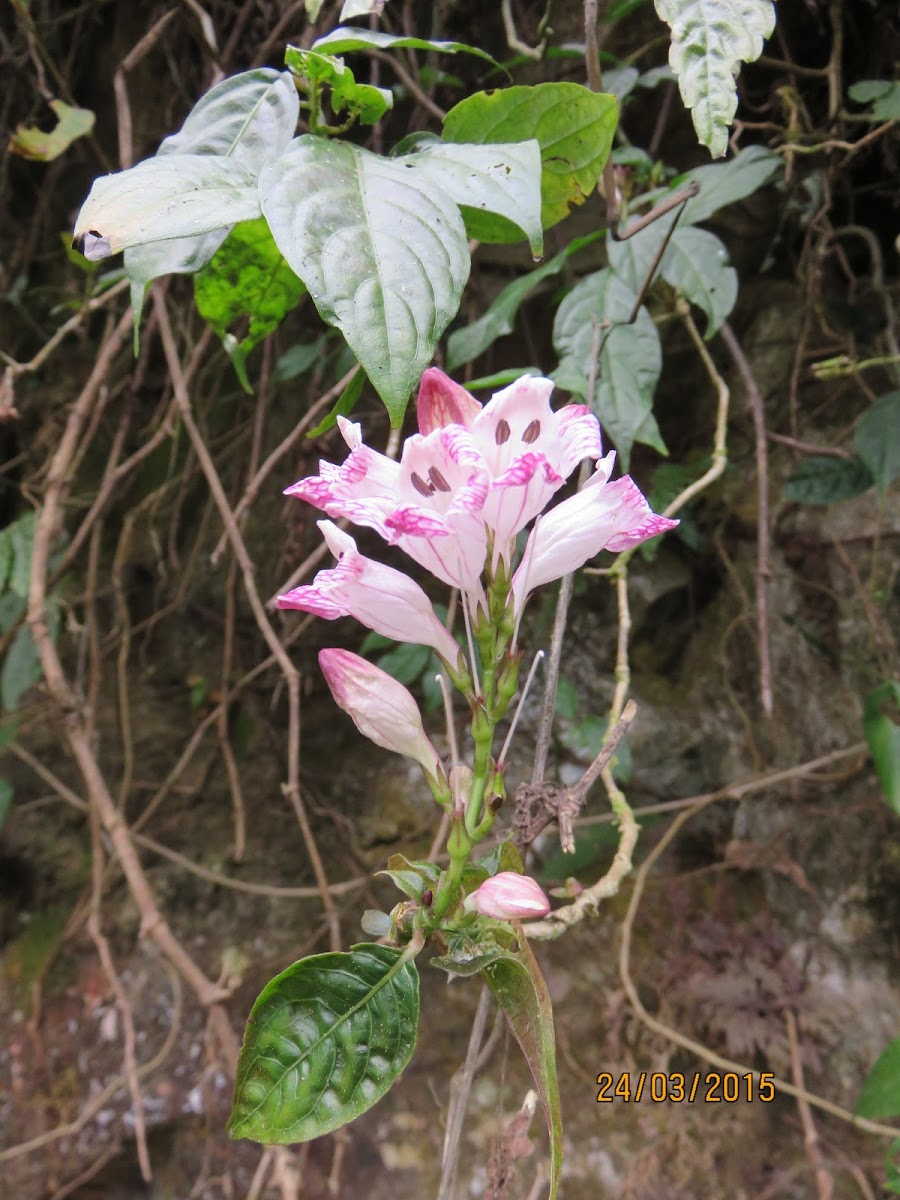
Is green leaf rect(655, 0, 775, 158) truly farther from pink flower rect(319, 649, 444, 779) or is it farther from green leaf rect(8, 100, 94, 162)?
green leaf rect(8, 100, 94, 162)

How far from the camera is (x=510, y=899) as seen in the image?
0.35 m

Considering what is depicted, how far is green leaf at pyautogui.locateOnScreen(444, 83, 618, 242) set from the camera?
51 centimetres

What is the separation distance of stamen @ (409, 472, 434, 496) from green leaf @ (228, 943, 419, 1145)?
219 mm

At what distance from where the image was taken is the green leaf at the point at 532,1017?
13.6 inches

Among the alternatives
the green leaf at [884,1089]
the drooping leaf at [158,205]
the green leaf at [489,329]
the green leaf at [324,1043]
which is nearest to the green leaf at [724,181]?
the green leaf at [489,329]

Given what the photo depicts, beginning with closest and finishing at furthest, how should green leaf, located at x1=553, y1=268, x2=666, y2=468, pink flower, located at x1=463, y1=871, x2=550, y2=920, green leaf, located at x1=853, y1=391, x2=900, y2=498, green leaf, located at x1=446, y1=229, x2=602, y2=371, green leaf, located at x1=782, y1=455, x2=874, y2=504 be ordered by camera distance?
1. pink flower, located at x1=463, y1=871, x2=550, y2=920
2. green leaf, located at x1=553, y1=268, x2=666, y2=468
3. green leaf, located at x1=446, y1=229, x2=602, y2=371
4. green leaf, located at x1=853, y1=391, x2=900, y2=498
5. green leaf, located at x1=782, y1=455, x2=874, y2=504

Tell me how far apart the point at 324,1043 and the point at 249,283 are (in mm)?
468

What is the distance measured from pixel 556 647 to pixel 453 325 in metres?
0.88

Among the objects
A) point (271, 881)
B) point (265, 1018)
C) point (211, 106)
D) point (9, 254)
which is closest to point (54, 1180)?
point (271, 881)

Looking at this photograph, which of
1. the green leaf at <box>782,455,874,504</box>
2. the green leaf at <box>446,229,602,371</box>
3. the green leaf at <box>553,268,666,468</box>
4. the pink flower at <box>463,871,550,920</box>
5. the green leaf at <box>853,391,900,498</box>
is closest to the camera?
the pink flower at <box>463,871,550,920</box>

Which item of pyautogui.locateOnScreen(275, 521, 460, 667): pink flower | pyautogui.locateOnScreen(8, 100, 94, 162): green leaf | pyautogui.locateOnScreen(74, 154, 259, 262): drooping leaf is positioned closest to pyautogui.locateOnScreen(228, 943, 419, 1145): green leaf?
pyautogui.locateOnScreen(275, 521, 460, 667): pink flower

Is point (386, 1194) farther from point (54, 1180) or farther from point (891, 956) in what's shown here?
point (891, 956)

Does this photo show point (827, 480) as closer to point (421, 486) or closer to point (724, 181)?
point (724, 181)

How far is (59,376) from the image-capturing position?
154 cm
